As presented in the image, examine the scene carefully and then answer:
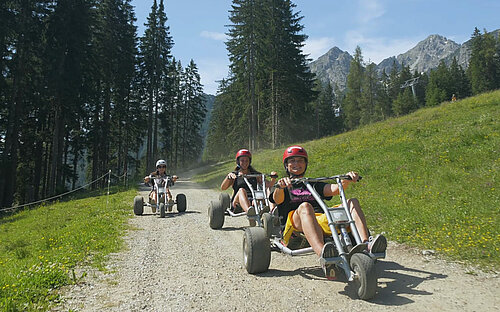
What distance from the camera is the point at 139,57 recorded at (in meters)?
36.8

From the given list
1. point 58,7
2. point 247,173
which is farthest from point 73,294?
point 58,7

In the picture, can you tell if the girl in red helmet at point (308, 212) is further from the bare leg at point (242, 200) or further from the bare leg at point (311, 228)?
the bare leg at point (242, 200)

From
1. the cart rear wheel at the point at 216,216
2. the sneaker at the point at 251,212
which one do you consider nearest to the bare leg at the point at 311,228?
the sneaker at the point at 251,212

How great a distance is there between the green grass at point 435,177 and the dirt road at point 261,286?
91 centimetres

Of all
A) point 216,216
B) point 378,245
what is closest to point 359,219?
point 378,245

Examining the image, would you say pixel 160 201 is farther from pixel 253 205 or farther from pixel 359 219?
pixel 359 219

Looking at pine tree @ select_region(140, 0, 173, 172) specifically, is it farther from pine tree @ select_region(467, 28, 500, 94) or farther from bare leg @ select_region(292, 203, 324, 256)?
pine tree @ select_region(467, 28, 500, 94)

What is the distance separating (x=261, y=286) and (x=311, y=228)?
3.31ft

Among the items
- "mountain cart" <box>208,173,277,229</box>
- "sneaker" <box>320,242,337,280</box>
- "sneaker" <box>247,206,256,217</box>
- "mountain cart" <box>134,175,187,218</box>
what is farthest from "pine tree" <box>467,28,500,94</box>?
"sneaker" <box>320,242,337,280</box>

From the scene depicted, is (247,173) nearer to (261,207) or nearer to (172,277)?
(261,207)

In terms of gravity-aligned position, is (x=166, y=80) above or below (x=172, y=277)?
above

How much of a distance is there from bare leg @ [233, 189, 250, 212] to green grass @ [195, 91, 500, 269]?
2.86 m

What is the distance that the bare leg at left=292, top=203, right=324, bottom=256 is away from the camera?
4.14 m

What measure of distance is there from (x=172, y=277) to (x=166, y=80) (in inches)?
1472
